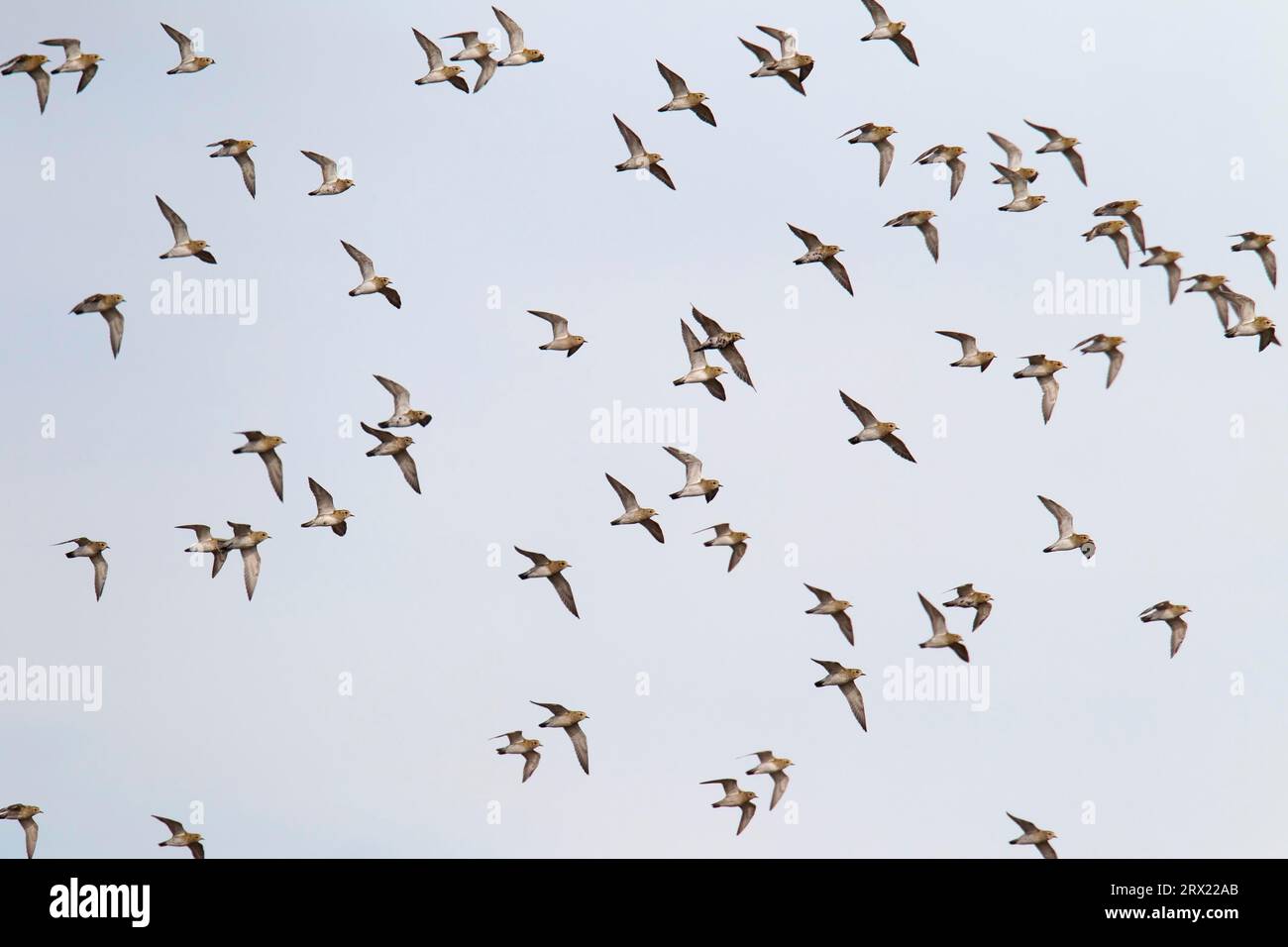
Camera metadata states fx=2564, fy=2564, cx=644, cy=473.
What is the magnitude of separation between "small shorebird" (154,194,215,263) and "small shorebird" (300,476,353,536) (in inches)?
207

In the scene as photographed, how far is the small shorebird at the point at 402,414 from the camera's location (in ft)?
167

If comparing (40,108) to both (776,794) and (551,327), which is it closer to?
(551,327)

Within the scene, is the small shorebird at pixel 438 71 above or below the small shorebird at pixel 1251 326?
above

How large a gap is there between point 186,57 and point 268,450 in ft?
28.0

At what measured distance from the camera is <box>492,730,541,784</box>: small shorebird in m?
54.7

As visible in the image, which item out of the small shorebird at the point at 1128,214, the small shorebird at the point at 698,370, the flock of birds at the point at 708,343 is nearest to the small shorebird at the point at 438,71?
the flock of birds at the point at 708,343

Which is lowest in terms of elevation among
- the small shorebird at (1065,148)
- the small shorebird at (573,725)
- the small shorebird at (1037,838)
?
the small shorebird at (1037,838)

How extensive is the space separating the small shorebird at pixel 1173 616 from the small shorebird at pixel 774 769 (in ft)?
27.6

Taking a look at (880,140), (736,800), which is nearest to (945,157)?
(880,140)

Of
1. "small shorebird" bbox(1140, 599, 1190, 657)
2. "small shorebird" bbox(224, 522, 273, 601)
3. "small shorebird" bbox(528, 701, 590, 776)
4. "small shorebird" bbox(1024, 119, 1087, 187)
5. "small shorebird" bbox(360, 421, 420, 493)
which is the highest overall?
"small shorebird" bbox(1024, 119, 1087, 187)

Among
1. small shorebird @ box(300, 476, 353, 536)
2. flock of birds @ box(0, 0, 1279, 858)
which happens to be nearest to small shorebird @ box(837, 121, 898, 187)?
flock of birds @ box(0, 0, 1279, 858)

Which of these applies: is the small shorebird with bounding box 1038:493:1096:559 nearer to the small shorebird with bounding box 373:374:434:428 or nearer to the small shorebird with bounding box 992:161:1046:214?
the small shorebird with bounding box 992:161:1046:214

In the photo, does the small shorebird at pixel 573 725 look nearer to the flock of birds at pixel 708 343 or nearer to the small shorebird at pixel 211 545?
the flock of birds at pixel 708 343
